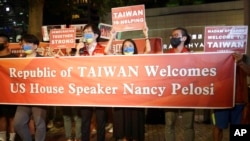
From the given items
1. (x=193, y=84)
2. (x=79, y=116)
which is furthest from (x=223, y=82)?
(x=79, y=116)

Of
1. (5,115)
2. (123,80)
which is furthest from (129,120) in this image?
(5,115)

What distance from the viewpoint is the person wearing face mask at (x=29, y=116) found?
19.5ft

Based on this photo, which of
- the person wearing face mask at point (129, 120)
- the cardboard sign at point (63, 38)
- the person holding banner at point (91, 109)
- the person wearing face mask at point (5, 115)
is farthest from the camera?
the cardboard sign at point (63, 38)

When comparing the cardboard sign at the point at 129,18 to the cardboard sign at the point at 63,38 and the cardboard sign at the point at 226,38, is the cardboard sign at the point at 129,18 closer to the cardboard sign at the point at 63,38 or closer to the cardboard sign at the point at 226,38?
the cardboard sign at the point at 226,38

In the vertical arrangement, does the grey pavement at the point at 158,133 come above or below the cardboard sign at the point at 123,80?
below

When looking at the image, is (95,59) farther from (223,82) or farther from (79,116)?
(223,82)

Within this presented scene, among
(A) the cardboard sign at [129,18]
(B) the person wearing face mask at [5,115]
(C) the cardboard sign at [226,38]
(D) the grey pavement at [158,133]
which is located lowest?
(D) the grey pavement at [158,133]

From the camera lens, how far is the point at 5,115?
6738 millimetres

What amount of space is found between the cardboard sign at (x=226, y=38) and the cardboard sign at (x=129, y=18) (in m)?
1.10

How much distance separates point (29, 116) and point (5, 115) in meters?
0.80

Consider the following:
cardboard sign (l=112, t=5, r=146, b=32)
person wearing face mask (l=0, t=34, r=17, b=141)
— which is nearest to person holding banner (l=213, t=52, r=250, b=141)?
cardboard sign (l=112, t=5, r=146, b=32)

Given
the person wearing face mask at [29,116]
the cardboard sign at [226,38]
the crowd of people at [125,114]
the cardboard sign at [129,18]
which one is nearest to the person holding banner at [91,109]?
the crowd of people at [125,114]

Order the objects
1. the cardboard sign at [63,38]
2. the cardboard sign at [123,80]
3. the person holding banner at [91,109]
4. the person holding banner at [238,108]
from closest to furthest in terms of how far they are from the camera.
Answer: the cardboard sign at [123,80] < the person holding banner at [238,108] < the person holding banner at [91,109] < the cardboard sign at [63,38]

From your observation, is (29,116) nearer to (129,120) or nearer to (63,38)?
(129,120)
